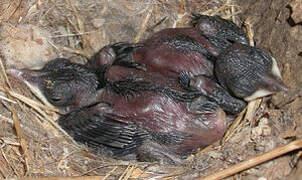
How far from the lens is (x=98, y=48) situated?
3.12m

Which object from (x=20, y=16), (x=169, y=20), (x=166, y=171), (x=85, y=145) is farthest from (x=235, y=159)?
(x=20, y=16)

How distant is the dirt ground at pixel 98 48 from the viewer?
2189mm

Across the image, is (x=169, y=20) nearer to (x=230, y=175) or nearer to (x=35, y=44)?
(x=35, y=44)

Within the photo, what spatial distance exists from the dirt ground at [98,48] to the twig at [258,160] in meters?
0.10

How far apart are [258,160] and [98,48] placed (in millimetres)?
1762

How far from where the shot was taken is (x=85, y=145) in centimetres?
255

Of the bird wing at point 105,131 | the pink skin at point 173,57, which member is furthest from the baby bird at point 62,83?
the pink skin at point 173,57

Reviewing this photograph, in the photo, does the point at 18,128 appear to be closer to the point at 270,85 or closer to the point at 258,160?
the point at 258,160

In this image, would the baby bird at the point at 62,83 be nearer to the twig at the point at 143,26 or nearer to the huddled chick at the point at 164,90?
the huddled chick at the point at 164,90

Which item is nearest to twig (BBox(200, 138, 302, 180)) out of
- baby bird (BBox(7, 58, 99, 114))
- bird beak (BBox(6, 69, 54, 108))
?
baby bird (BBox(7, 58, 99, 114))

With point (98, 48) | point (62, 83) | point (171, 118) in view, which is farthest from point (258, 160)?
point (98, 48)

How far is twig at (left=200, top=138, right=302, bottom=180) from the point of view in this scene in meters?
1.88

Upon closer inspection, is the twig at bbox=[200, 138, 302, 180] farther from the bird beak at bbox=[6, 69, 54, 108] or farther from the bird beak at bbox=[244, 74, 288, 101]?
the bird beak at bbox=[6, 69, 54, 108]

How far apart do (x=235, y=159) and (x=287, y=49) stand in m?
0.83
